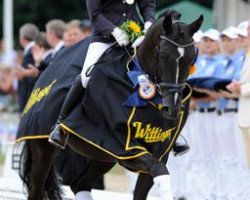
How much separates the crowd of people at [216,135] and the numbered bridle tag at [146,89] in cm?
250

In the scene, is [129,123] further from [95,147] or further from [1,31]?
[1,31]

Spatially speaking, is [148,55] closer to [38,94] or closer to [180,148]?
[180,148]

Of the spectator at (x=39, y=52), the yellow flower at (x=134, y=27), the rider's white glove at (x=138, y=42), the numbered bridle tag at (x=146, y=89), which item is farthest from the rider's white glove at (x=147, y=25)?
the spectator at (x=39, y=52)

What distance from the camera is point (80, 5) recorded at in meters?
34.5

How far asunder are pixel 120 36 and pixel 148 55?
40 cm

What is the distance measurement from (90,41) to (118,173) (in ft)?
23.6

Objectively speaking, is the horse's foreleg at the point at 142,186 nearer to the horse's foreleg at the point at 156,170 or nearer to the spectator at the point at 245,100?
the horse's foreleg at the point at 156,170

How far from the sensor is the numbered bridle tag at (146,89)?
7879mm

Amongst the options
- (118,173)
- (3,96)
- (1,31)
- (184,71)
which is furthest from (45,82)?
(1,31)

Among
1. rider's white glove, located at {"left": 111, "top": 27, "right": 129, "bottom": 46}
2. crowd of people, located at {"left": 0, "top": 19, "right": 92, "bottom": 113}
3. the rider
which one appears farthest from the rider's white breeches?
crowd of people, located at {"left": 0, "top": 19, "right": 92, "bottom": 113}

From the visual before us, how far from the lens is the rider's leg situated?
27.8 ft

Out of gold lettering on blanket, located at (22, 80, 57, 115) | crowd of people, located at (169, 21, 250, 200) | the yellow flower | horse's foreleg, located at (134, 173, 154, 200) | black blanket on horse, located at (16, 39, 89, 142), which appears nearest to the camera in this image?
the yellow flower

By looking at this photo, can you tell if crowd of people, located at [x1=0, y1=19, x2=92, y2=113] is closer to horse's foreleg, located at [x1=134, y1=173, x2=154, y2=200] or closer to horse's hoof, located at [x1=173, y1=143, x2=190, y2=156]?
horse's hoof, located at [x1=173, y1=143, x2=190, y2=156]

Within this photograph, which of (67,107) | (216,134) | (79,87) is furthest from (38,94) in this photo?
(216,134)
